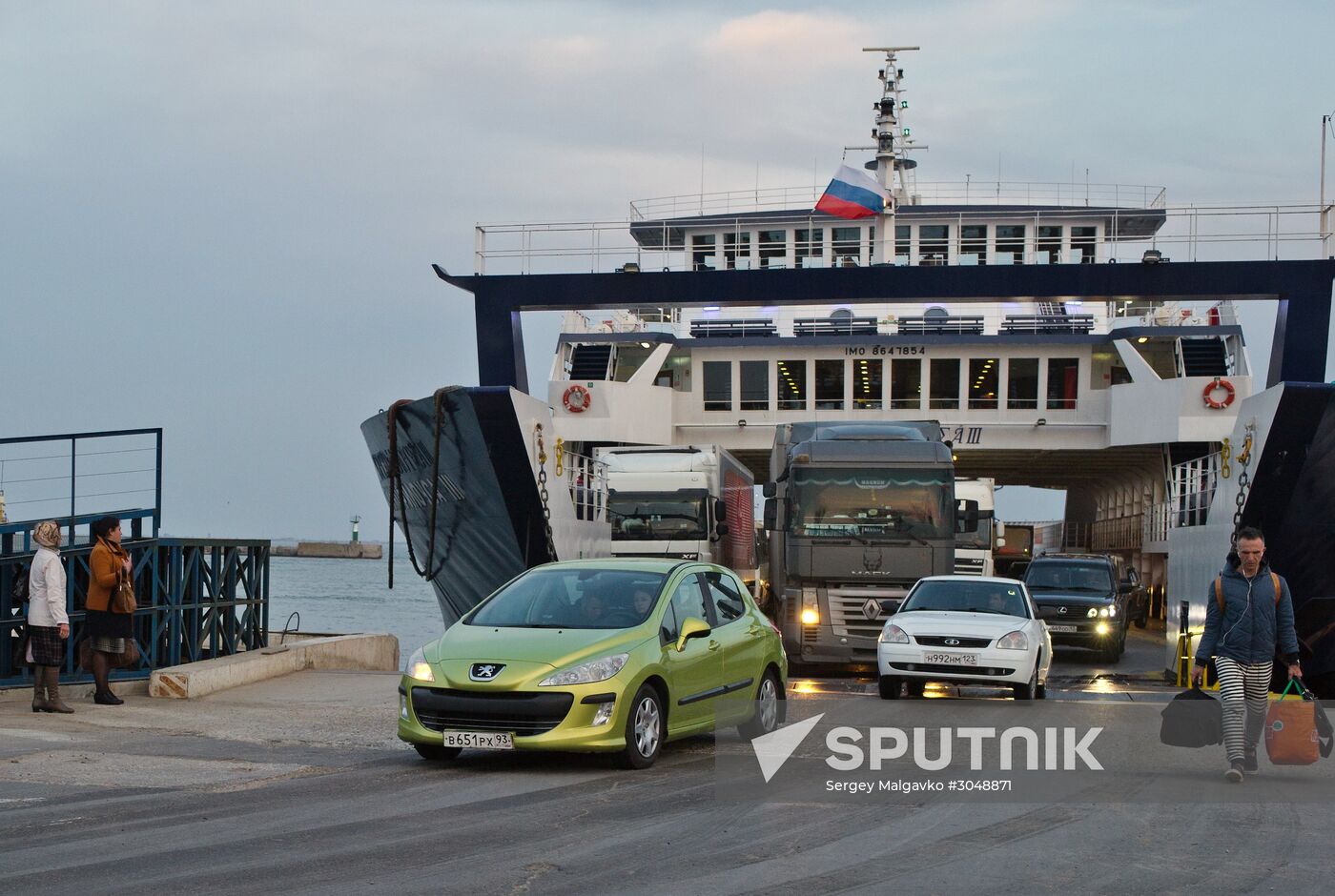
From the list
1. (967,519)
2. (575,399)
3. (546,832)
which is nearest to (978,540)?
(967,519)

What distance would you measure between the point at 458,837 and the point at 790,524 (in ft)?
48.3

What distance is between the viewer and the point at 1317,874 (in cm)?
686

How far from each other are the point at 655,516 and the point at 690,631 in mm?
15778

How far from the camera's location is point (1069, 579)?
90.6 ft

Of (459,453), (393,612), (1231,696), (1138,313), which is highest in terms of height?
(1138,313)

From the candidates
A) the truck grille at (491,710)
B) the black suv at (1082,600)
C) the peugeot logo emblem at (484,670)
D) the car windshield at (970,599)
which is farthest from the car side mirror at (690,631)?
the black suv at (1082,600)

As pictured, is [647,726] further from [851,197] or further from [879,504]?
[851,197]

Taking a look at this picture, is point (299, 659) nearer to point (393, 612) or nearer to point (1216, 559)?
point (1216, 559)

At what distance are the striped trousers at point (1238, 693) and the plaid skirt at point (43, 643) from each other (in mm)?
8974

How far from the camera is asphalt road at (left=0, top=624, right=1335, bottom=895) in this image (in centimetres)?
661

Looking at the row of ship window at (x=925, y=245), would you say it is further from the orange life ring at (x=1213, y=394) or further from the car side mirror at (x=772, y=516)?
the car side mirror at (x=772, y=516)

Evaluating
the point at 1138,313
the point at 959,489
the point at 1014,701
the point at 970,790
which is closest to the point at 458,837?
the point at 970,790

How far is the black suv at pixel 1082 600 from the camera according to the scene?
26250 mm

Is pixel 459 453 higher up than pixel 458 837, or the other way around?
pixel 459 453
